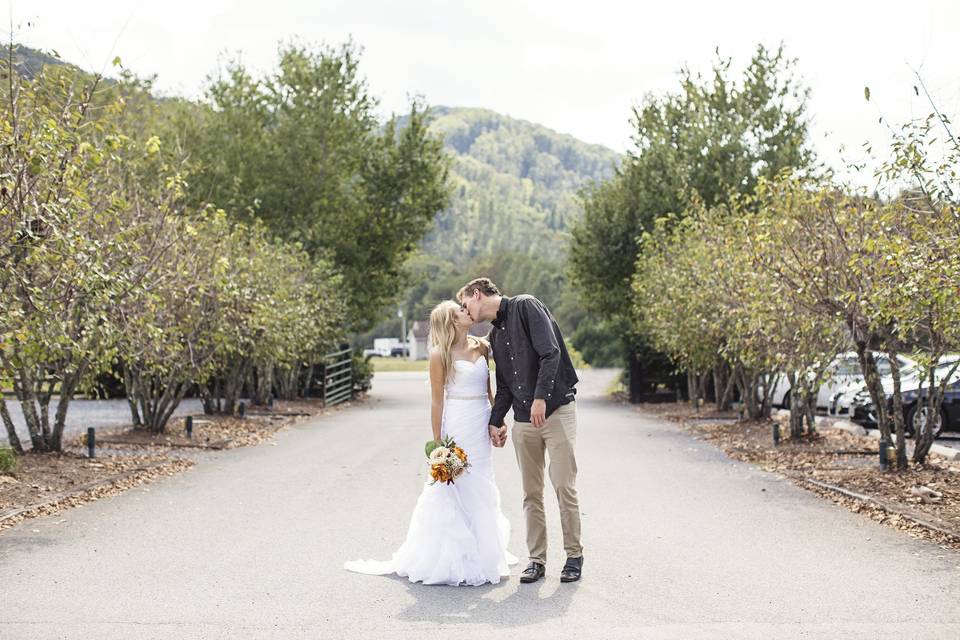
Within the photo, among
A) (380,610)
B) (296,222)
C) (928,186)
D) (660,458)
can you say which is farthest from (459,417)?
(296,222)

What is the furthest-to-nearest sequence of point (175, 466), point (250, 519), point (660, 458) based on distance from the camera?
point (660, 458)
point (175, 466)
point (250, 519)

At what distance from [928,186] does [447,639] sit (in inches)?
278

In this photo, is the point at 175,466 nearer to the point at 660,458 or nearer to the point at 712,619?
the point at 660,458

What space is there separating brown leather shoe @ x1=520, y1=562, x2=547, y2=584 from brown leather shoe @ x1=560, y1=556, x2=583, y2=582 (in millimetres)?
139

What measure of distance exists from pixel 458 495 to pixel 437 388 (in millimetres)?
767

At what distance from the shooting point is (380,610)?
22.3 ft

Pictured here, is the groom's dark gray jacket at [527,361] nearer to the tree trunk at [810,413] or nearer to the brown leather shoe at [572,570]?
the brown leather shoe at [572,570]

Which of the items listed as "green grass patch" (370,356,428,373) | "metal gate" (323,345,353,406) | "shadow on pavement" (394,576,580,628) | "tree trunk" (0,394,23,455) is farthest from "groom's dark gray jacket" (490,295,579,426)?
"green grass patch" (370,356,428,373)

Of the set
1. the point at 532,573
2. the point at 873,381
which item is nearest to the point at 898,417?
the point at 873,381

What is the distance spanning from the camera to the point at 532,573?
7.60m

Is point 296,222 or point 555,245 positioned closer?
point 296,222

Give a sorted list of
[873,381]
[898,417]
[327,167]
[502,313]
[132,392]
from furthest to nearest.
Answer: [327,167], [132,392], [873,381], [898,417], [502,313]

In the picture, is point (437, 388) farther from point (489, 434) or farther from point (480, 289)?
point (480, 289)

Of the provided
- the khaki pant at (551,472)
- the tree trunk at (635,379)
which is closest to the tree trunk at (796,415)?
the khaki pant at (551,472)
